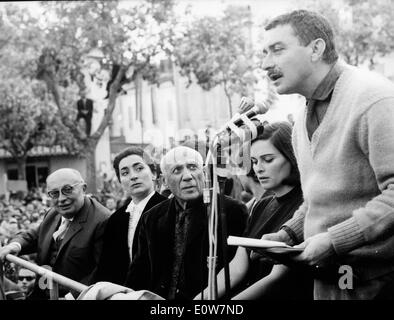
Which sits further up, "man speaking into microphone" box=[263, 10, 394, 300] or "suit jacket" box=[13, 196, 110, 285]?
"man speaking into microphone" box=[263, 10, 394, 300]

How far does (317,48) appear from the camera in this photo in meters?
2.26

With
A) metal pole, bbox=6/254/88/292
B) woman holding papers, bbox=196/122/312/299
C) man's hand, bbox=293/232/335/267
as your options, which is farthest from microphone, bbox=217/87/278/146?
metal pole, bbox=6/254/88/292

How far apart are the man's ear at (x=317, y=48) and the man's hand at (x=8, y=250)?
2631 millimetres

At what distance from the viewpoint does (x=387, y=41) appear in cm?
1198

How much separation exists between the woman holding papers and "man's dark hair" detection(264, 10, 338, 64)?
0.66 meters

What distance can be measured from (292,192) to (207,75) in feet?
35.5

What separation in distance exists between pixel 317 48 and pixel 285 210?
830 mm

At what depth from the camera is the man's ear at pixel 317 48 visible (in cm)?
225

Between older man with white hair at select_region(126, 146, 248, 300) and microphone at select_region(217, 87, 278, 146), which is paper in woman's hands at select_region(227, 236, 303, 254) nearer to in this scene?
microphone at select_region(217, 87, 278, 146)

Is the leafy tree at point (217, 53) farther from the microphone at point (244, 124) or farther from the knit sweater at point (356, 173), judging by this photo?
the knit sweater at point (356, 173)

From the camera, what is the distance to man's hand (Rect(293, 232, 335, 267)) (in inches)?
80.0

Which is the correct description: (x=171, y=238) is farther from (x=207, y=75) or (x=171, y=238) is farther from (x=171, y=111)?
(x=171, y=111)

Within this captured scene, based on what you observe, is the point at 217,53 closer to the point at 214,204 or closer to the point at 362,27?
the point at 362,27
